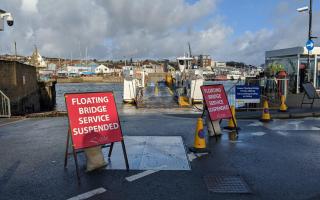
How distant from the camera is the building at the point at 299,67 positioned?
62.3 ft

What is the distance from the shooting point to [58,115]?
1494cm

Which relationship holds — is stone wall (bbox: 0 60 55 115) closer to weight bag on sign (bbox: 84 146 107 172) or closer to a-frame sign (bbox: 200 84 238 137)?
a-frame sign (bbox: 200 84 238 137)

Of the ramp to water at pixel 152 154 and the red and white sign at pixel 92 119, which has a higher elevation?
the red and white sign at pixel 92 119

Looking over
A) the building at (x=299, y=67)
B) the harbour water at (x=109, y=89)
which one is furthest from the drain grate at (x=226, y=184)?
the building at (x=299, y=67)

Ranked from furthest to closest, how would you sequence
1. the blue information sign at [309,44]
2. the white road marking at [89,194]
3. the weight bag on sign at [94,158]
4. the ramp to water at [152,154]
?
the blue information sign at [309,44]
the ramp to water at [152,154]
the weight bag on sign at [94,158]
the white road marking at [89,194]

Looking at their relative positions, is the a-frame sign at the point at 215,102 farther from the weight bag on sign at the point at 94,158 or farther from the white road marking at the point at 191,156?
the weight bag on sign at the point at 94,158

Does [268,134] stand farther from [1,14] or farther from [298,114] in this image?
[1,14]

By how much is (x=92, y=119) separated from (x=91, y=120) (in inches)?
1.5

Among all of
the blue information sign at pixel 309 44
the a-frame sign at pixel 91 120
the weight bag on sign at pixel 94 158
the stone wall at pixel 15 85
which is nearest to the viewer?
the a-frame sign at pixel 91 120

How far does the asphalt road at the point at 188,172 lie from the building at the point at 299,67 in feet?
32.9

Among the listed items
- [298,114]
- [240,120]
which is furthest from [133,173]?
[298,114]

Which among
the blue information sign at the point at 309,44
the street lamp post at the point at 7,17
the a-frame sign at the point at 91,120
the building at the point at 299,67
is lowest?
the a-frame sign at the point at 91,120

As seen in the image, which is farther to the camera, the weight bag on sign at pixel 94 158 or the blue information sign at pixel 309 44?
the blue information sign at pixel 309 44

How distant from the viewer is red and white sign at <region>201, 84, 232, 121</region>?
924 centimetres
